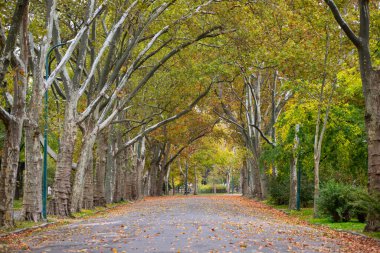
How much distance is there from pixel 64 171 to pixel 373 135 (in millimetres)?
12738

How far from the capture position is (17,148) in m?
15.4

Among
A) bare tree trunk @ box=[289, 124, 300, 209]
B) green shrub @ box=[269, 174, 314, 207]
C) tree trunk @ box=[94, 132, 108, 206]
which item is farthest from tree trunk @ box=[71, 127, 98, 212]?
green shrub @ box=[269, 174, 314, 207]

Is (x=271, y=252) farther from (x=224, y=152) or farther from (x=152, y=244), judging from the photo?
(x=224, y=152)

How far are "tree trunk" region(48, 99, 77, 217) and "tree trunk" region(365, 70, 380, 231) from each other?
40.2 feet

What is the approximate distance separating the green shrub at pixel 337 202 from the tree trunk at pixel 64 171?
9975 mm

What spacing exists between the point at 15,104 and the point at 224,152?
80076 millimetres

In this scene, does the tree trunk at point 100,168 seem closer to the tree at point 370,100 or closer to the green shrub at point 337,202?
the green shrub at point 337,202

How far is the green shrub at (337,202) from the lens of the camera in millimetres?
18938

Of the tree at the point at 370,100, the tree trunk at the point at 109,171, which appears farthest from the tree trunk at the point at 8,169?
the tree trunk at the point at 109,171

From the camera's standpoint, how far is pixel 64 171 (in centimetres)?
2245

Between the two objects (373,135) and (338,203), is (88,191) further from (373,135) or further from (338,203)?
(373,135)

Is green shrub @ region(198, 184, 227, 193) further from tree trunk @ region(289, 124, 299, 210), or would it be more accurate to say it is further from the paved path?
the paved path

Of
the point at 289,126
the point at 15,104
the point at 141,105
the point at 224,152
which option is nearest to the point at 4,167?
the point at 15,104

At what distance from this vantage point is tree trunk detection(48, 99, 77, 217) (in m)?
22.2
